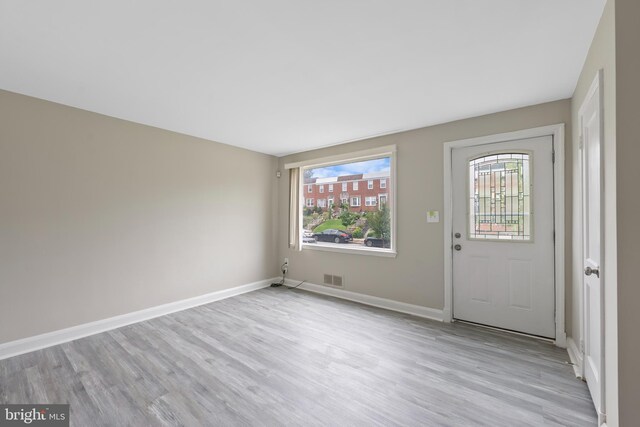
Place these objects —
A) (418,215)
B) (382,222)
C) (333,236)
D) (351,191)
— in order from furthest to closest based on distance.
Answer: (333,236)
(351,191)
(382,222)
(418,215)

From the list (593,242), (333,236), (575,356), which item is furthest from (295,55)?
(575,356)

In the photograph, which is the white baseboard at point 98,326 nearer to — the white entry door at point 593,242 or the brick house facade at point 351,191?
the brick house facade at point 351,191

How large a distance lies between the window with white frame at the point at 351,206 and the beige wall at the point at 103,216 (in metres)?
1.26

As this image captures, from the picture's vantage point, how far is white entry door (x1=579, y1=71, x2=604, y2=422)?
63.3 inches

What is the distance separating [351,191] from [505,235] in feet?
7.17

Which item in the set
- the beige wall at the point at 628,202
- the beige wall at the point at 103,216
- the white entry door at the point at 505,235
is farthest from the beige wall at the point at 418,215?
the beige wall at the point at 103,216

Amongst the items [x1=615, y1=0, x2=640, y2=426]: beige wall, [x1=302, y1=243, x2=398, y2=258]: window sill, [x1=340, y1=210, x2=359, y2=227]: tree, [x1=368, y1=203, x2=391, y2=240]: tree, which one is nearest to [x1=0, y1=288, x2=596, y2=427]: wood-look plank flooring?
[x1=615, y1=0, x2=640, y2=426]: beige wall

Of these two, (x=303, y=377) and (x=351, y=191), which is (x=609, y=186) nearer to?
(x=303, y=377)

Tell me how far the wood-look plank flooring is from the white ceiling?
246 centimetres

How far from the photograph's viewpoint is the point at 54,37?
1813mm

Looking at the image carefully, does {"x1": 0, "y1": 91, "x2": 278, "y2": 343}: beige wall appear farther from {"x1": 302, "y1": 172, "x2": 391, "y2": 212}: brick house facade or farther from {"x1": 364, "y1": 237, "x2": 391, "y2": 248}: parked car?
{"x1": 364, "y1": 237, "x2": 391, "y2": 248}: parked car

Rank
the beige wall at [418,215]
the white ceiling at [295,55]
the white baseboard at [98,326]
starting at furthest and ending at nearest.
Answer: the beige wall at [418,215] < the white baseboard at [98,326] < the white ceiling at [295,55]

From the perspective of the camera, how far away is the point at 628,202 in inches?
53.0

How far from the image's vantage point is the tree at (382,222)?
160 inches
